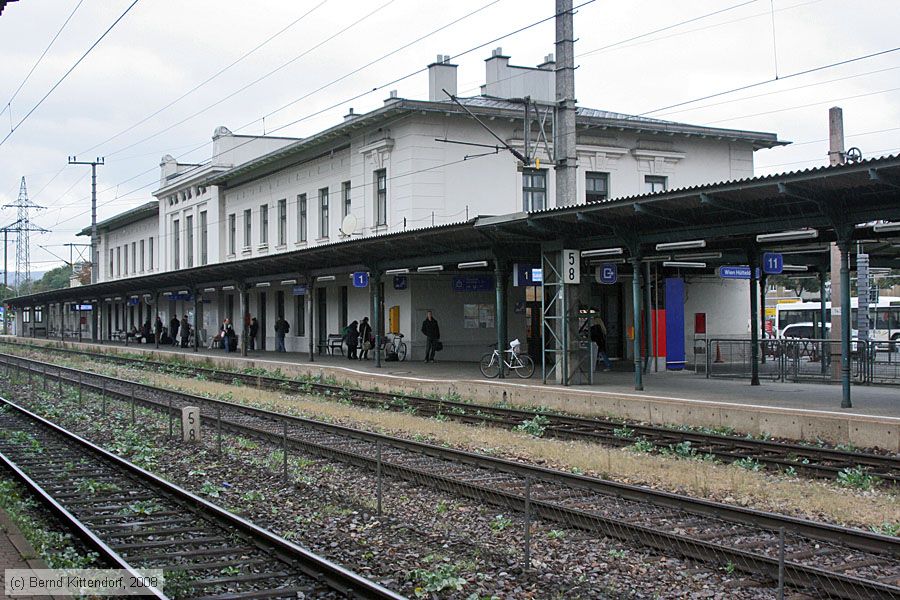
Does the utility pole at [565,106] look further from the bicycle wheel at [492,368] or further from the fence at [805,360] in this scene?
the fence at [805,360]

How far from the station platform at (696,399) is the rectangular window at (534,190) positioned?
8.84m

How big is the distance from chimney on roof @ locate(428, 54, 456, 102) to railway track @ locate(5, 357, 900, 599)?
24872 millimetres

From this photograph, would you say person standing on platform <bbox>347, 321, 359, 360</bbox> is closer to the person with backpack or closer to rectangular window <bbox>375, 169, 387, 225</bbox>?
the person with backpack

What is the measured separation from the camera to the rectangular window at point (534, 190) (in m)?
33.4

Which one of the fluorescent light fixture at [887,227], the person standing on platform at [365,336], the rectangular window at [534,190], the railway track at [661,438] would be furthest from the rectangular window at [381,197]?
the fluorescent light fixture at [887,227]

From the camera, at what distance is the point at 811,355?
70.9ft

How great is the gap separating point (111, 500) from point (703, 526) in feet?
20.4

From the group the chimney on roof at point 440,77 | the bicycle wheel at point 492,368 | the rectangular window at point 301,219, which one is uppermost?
the chimney on roof at point 440,77

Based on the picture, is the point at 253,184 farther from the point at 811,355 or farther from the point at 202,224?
the point at 811,355

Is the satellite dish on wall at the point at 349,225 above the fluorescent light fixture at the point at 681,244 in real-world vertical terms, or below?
above

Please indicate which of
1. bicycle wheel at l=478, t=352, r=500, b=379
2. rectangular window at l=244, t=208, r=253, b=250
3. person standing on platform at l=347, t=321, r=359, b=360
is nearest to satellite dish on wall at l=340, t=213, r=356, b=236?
person standing on platform at l=347, t=321, r=359, b=360

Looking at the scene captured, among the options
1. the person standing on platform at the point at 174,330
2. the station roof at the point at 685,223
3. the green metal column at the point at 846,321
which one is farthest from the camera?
the person standing on platform at the point at 174,330

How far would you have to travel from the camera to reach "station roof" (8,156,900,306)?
13.6 m

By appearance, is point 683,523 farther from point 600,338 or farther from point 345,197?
point 345,197
